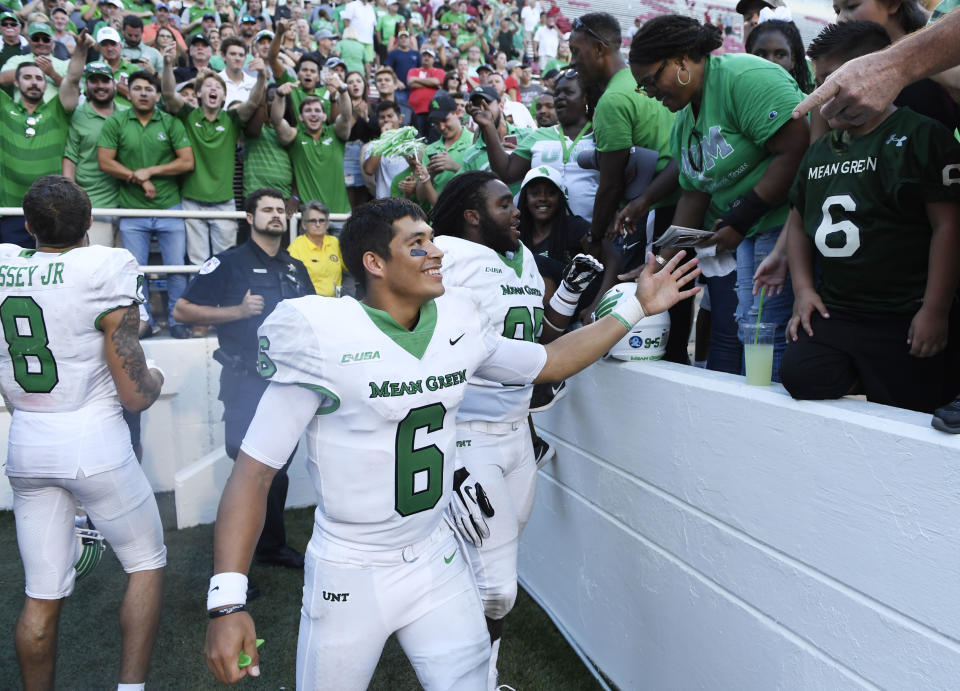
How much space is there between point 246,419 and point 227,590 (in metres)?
2.83

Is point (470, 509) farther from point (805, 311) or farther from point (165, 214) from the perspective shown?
point (165, 214)

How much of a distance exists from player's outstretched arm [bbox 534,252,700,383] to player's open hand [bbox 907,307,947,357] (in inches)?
29.7

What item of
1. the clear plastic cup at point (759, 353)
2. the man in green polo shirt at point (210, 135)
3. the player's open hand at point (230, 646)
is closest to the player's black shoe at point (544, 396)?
the clear plastic cup at point (759, 353)

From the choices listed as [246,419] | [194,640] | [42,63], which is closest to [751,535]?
[194,640]

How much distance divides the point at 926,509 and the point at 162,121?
697cm

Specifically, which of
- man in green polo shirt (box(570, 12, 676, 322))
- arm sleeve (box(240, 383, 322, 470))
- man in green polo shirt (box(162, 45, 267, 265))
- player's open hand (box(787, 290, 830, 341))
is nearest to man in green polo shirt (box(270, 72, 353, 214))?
man in green polo shirt (box(162, 45, 267, 265))

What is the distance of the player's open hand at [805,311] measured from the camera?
2.67 m

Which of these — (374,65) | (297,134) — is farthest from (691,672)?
(374,65)

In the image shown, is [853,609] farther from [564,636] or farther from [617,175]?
[617,175]

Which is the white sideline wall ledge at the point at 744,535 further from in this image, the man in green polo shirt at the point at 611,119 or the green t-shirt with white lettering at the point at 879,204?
the man in green polo shirt at the point at 611,119

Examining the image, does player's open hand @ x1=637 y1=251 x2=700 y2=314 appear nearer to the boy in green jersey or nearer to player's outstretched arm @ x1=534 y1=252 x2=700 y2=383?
player's outstretched arm @ x1=534 y1=252 x2=700 y2=383

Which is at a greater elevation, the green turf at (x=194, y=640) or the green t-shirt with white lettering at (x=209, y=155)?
the green t-shirt with white lettering at (x=209, y=155)

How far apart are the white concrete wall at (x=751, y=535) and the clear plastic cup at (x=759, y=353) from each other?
0.26 feet

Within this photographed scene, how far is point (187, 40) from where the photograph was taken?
11.1 metres
